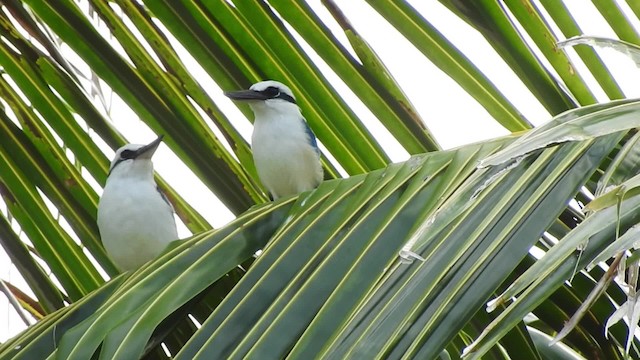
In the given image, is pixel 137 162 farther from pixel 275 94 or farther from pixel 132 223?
pixel 275 94

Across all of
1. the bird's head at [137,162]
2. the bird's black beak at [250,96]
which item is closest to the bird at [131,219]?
the bird's head at [137,162]

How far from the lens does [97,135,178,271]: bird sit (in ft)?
16.4

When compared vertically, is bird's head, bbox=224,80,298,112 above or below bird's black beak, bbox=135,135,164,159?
below

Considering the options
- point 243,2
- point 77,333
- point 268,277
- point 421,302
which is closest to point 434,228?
point 421,302

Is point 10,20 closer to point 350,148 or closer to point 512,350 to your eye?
point 350,148

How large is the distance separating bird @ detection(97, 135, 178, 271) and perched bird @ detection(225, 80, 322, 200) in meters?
0.50

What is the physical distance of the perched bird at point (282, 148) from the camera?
517 centimetres

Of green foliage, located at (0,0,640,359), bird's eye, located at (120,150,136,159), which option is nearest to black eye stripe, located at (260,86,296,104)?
bird's eye, located at (120,150,136,159)

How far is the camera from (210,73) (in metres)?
3.00

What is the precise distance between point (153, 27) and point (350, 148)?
666 millimetres

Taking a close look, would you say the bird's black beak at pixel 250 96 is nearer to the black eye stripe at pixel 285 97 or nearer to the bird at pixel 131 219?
the black eye stripe at pixel 285 97

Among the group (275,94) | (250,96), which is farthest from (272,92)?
(250,96)

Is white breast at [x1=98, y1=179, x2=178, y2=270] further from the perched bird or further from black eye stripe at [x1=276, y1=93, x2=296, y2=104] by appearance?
black eye stripe at [x1=276, y1=93, x2=296, y2=104]

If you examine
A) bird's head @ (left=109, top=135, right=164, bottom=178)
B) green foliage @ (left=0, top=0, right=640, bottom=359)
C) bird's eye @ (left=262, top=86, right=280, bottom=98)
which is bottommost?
green foliage @ (left=0, top=0, right=640, bottom=359)
